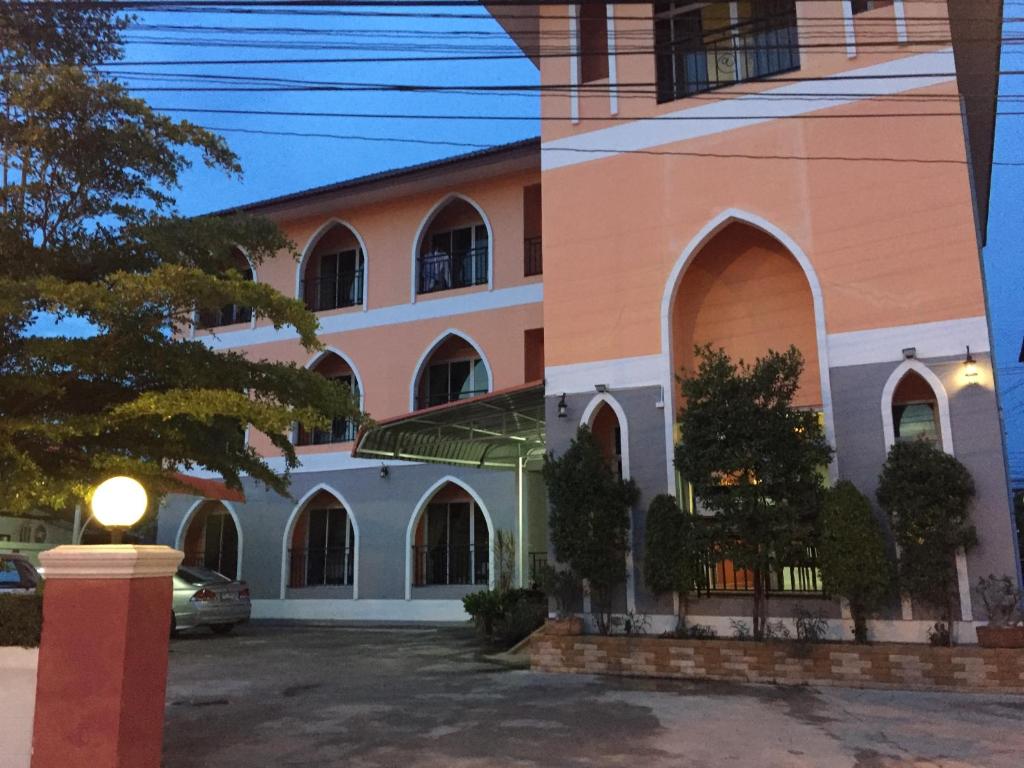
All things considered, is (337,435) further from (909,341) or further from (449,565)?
(909,341)

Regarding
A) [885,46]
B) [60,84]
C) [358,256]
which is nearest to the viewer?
[60,84]

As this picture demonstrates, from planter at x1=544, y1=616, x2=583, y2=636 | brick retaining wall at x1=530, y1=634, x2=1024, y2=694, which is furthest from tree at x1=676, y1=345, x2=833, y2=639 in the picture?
planter at x1=544, y1=616, x2=583, y2=636

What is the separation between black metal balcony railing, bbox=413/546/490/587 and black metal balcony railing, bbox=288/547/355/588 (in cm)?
166

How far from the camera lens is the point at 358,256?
61.3ft

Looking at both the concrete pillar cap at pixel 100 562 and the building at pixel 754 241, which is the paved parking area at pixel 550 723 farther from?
the concrete pillar cap at pixel 100 562

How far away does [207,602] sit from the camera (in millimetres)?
14273

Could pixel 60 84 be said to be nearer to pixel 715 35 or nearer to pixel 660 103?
pixel 660 103

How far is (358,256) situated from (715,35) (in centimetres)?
974

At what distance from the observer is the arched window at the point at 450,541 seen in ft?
53.8

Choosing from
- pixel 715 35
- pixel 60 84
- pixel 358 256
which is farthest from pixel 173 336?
pixel 358 256

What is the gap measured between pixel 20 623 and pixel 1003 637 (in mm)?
8501

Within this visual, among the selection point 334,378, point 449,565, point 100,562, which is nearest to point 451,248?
point 334,378

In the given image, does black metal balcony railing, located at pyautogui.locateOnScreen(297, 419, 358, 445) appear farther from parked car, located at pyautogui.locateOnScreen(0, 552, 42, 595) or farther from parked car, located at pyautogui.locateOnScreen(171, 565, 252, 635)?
parked car, located at pyautogui.locateOnScreen(0, 552, 42, 595)

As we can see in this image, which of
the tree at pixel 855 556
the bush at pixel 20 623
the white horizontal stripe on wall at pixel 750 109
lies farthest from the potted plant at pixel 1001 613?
the bush at pixel 20 623
